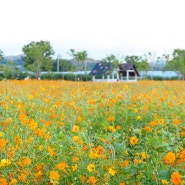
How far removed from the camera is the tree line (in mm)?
38531

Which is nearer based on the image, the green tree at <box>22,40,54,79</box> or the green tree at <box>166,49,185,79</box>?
the green tree at <box>22,40,54,79</box>

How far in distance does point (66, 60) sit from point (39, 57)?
26.5ft

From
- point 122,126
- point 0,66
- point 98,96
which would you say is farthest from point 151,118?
point 0,66

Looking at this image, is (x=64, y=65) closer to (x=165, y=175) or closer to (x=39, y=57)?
(x=39, y=57)

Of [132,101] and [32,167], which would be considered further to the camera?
[132,101]

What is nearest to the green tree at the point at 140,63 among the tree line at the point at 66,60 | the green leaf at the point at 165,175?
the tree line at the point at 66,60

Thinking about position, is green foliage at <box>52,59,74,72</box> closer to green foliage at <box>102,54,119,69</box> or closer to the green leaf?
green foliage at <box>102,54,119,69</box>

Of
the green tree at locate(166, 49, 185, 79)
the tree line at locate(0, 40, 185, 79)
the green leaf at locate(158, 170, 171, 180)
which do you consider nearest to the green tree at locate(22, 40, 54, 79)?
the tree line at locate(0, 40, 185, 79)

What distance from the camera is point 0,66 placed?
3444 centimetres

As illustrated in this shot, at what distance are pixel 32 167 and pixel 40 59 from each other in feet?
124

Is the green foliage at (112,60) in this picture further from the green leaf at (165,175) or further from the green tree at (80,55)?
the green leaf at (165,175)

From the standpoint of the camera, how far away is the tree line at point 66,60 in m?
38.5

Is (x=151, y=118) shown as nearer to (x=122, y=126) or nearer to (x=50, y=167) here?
(x=122, y=126)

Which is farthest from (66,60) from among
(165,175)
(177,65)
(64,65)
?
(165,175)
